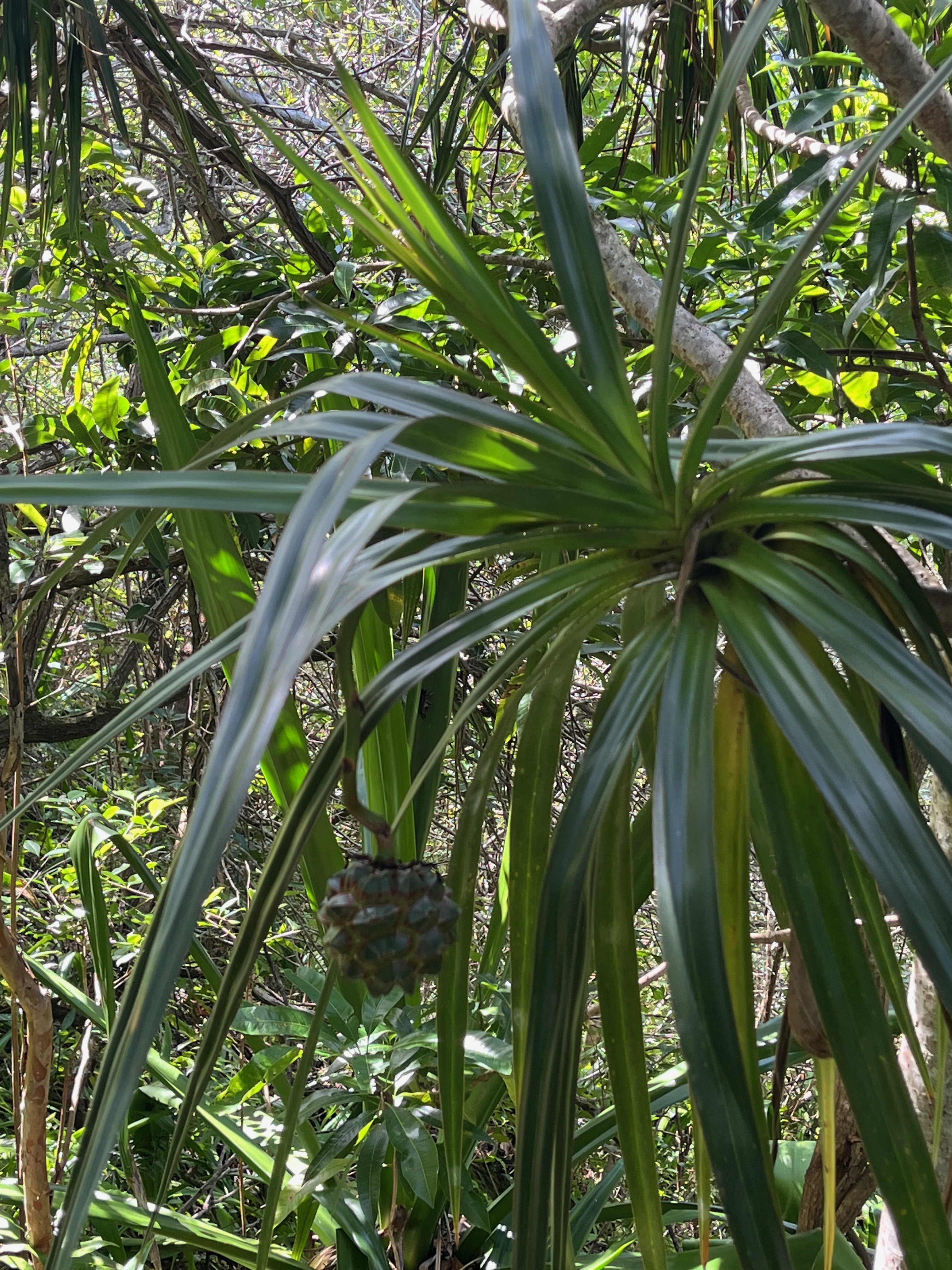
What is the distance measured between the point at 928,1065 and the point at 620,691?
426 millimetres

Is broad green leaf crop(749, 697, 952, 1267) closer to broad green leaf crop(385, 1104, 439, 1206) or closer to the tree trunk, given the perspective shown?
the tree trunk

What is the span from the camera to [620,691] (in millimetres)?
441

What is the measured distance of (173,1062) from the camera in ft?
4.91

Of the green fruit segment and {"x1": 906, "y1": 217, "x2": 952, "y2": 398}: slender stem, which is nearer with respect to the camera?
the green fruit segment

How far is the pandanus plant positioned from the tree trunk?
5.0 inches

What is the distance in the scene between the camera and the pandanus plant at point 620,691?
30cm

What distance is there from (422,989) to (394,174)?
3.61 ft

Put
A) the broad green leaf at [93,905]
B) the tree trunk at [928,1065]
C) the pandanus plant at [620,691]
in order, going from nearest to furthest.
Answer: the pandanus plant at [620,691] → the tree trunk at [928,1065] → the broad green leaf at [93,905]

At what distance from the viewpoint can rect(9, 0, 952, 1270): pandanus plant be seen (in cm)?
30

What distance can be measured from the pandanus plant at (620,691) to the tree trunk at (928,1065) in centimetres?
13

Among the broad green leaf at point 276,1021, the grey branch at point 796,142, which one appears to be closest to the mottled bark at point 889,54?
the grey branch at point 796,142

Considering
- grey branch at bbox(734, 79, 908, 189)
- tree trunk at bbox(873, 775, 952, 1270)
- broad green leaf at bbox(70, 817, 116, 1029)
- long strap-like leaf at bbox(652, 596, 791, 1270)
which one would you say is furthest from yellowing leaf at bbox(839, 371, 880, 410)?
broad green leaf at bbox(70, 817, 116, 1029)

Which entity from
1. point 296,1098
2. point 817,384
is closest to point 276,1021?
point 296,1098

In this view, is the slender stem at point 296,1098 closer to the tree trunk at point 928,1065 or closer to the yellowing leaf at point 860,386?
Answer: the tree trunk at point 928,1065
